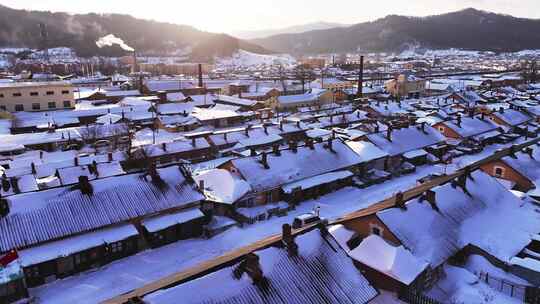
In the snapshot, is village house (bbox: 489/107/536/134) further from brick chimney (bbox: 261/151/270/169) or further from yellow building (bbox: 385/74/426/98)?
brick chimney (bbox: 261/151/270/169)

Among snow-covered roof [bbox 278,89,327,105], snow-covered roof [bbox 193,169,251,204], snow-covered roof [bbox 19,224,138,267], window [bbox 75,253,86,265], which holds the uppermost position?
snow-covered roof [bbox 278,89,327,105]

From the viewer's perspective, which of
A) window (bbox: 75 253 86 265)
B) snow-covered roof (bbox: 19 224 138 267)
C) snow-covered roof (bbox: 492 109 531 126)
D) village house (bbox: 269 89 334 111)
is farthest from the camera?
village house (bbox: 269 89 334 111)

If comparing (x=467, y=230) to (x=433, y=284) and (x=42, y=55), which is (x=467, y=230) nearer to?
(x=433, y=284)

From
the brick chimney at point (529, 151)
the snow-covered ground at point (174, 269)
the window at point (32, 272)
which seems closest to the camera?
the snow-covered ground at point (174, 269)

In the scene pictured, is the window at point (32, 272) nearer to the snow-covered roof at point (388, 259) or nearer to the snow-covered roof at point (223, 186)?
the snow-covered roof at point (223, 186)

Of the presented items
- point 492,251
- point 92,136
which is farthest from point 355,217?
point 92,136

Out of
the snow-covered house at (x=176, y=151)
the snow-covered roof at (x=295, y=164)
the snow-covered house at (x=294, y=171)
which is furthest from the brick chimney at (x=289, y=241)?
the snow-covered house at (x=176, y=151)

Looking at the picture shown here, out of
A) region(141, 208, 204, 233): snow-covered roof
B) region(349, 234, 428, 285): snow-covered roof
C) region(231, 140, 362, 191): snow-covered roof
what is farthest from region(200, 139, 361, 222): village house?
region(349, 234, 428, 285): snow-covered roof

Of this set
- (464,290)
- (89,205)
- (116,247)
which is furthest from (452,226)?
(89,205)
